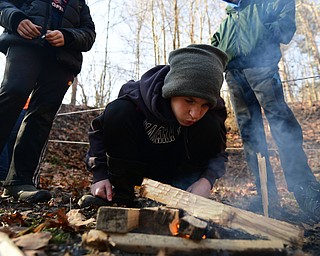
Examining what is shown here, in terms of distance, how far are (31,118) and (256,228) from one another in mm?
1748

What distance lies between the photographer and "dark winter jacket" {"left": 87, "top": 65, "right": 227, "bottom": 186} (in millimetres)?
1687

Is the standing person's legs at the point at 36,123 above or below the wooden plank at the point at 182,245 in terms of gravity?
above

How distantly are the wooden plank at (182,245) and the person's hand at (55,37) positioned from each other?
162 cm

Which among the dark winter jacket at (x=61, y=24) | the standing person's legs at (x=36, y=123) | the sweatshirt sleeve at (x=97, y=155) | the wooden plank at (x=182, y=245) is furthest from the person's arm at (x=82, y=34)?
the wooden plank at (x=182, y=245)

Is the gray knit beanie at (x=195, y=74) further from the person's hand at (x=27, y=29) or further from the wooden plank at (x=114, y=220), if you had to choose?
the person's hand at (x=27, y=29)

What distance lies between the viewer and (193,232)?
3.15 ft

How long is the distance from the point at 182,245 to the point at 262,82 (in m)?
1.67

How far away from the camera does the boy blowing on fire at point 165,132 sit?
5.28ft

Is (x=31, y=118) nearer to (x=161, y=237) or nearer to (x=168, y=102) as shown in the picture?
(x=168, y=102)

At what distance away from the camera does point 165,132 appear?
1792 millimetres

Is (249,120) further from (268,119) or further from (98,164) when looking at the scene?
(98,164)

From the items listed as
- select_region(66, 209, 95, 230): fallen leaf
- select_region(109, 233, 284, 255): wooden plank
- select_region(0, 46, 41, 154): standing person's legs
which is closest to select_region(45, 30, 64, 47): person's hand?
select_region(0, 46, 41, 154): standing person's legs

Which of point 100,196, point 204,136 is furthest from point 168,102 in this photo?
point 100,196

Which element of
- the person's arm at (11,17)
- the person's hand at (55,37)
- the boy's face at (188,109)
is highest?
the person's arm at (11,17)
